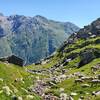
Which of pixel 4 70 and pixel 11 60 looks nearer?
pixel 4 70

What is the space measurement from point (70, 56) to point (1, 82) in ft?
398

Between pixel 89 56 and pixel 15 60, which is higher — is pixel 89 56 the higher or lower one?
the lower one

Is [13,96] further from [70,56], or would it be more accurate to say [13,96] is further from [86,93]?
[70,56]

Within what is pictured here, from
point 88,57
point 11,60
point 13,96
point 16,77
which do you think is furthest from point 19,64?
point 88,57

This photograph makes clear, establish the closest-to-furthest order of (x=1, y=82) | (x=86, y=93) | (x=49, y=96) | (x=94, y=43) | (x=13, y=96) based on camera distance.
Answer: (x=13, y=96) < (x=1, y=82) < (x=49, y=96) < (x=86, y=93) < (x=94, y=43)

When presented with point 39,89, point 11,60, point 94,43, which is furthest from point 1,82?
point 94,43

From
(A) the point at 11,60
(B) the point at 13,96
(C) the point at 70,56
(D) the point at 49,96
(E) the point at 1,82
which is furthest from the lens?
(C) the point at 70,56

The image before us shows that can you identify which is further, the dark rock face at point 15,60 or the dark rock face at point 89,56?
the dark rock face at point 89,56

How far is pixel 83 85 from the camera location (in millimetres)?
70500

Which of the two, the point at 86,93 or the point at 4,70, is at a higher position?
the point at 4,70

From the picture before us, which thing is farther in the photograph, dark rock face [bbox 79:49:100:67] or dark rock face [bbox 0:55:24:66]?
dark rock face [bbox 79:49:100:67]

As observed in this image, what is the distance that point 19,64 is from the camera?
303 ft

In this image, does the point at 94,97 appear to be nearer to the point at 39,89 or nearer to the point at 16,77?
the point at 39,89

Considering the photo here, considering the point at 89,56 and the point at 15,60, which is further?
the point at 89,56
